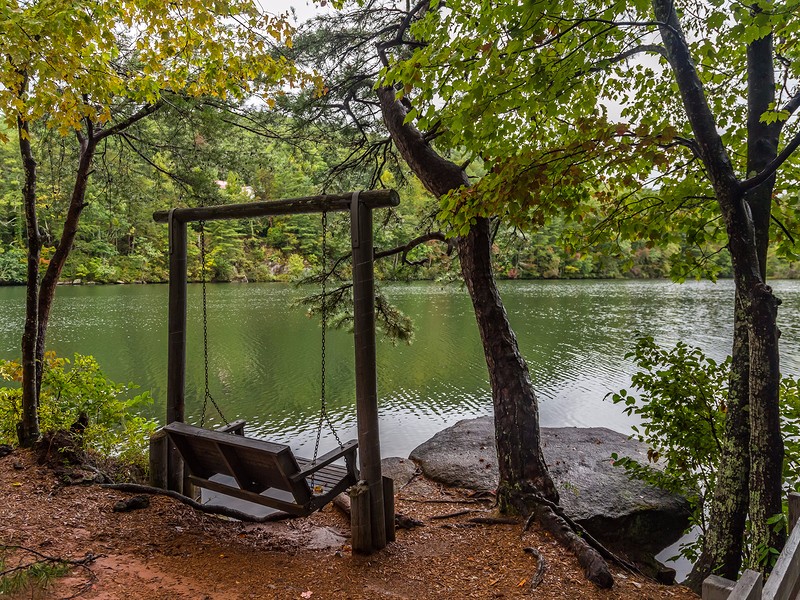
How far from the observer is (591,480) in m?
5.38

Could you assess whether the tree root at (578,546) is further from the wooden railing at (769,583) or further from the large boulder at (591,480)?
the wooden railing at (769,583)

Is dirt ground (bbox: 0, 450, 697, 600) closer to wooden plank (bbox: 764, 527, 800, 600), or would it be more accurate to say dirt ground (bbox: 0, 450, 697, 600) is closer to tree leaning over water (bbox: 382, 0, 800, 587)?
tree leaning over water (bbox: 382, 0, 800, 587)

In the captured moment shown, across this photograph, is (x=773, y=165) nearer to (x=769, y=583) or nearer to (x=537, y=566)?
(x=769, y=583)

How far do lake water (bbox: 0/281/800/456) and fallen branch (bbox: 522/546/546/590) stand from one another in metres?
2.75

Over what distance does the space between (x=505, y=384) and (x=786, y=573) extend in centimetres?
266

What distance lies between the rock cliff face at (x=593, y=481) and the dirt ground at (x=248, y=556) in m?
1.41

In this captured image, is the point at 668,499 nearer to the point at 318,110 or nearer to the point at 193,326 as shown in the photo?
the point at 318,110

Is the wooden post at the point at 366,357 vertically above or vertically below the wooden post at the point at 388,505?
above

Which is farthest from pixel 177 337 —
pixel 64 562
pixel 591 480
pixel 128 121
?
pixel 591 480

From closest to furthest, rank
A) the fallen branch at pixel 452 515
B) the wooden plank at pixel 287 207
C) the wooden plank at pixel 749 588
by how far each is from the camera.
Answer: the wooden plank at pixel 749 588 → the wooden plank at pixel 287 207 → the fallen branch at pixel 452 515

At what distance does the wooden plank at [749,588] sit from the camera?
1305 mm

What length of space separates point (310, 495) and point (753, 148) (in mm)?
3994

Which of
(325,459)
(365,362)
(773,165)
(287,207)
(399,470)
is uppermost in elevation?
(773,165)

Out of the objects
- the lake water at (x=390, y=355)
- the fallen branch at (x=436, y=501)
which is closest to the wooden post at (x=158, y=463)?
the fallen branch at (x=436, y=501)
